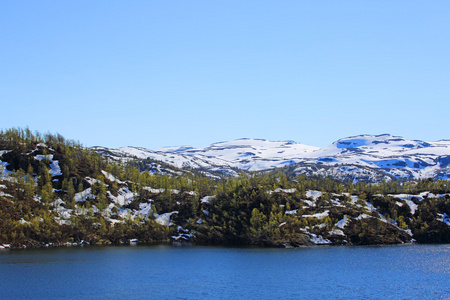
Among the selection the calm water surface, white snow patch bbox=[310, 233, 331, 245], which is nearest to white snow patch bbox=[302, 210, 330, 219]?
white snow patch bbox=[310, 233, 331, 245]

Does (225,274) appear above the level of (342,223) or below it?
below

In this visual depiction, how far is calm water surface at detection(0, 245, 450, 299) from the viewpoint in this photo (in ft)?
279

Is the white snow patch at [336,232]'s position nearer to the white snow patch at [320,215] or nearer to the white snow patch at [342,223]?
the white snow patch at [342,223]

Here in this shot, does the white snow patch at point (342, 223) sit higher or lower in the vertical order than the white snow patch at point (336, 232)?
higher

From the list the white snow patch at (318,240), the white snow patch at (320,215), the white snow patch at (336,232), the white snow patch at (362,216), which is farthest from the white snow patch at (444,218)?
the white snow patch at (318,240)

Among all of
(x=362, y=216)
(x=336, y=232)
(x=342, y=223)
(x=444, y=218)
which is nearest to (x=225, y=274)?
(x=336, y=232)

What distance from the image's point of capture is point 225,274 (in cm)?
10712

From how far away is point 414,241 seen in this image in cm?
17975

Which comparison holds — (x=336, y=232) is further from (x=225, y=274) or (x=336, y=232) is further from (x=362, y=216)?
(x=225, y=274)

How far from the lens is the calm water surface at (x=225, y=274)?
8519 cm

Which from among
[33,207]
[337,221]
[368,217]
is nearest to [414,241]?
[368,217]

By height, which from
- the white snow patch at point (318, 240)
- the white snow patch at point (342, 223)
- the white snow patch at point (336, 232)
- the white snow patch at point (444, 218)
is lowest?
the white snow patch at point (318, 240)

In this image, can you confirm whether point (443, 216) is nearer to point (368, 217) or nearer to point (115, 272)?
point (368, 217)

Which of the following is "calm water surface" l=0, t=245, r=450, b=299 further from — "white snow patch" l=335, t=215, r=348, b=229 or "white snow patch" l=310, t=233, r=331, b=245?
"white snow patch" l=335, t=215, r=348, b=229
